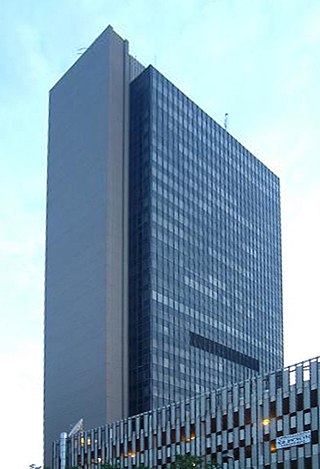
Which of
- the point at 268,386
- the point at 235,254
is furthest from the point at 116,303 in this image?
the point at 268,386

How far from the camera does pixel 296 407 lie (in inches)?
3014

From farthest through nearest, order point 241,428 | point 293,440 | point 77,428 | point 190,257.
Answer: point 190,257
point 77,428
point 241,428
point 293,440

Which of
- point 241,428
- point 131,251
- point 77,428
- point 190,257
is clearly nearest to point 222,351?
point 190,257

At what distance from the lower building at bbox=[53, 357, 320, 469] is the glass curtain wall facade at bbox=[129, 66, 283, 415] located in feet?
101

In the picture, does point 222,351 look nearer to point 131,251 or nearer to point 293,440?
point 131,251

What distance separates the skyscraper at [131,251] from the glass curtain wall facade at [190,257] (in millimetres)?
A: 259

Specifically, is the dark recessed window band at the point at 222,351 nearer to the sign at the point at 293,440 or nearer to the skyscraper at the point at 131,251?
the skyscraper at the point at 131,251

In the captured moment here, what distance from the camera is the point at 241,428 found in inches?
3305

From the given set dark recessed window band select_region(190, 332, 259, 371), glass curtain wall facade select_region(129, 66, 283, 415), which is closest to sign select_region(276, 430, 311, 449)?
glass curtain wall facade select_region(129, 66, 283, 415)

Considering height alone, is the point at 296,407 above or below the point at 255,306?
below

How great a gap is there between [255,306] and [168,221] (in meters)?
40.2

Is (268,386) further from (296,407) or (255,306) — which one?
(255,306)

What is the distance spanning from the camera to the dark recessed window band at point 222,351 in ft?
497

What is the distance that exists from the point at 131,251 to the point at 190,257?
14.4 m
